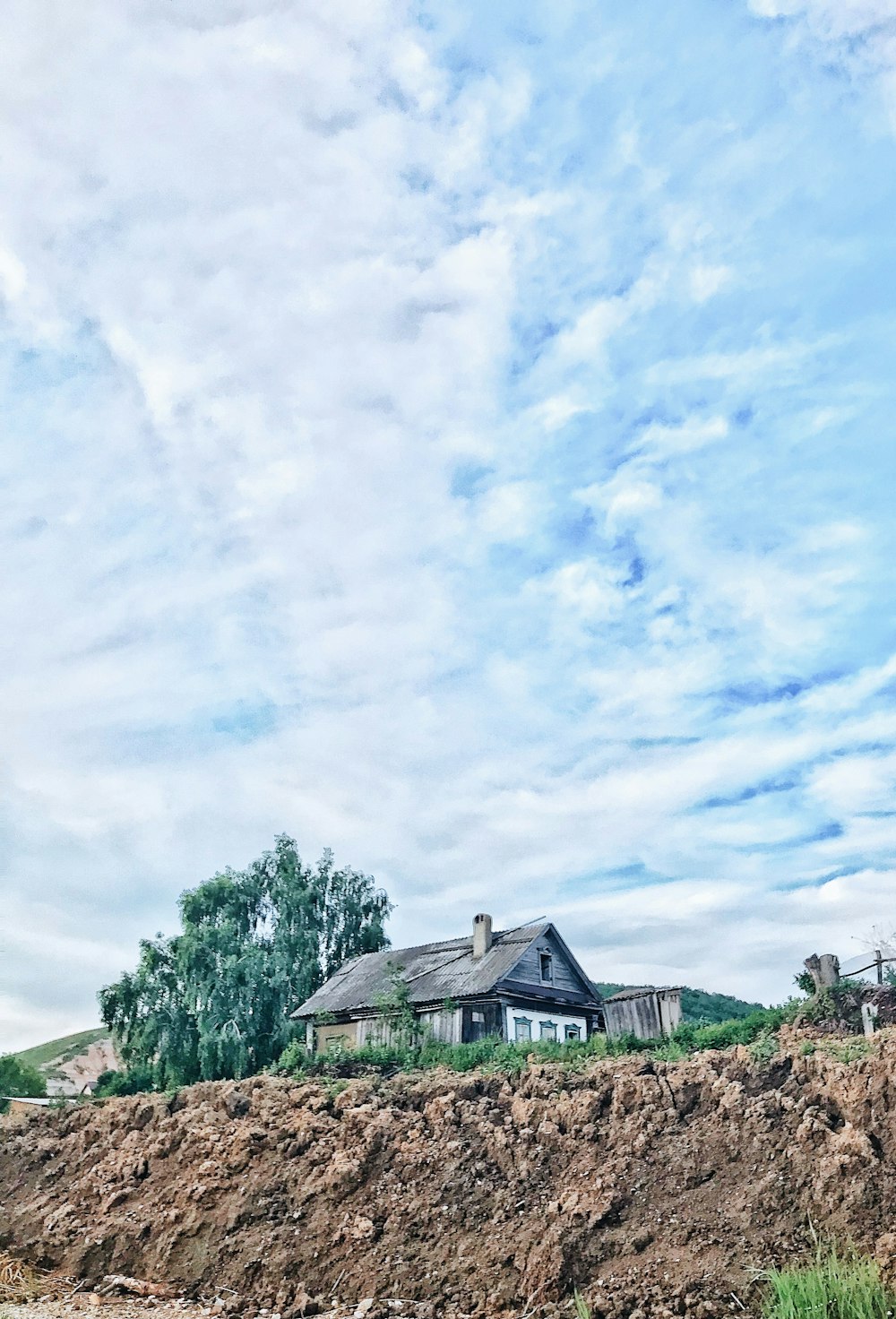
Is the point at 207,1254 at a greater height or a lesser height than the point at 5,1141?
lesser

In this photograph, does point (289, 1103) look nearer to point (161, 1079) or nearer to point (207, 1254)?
point (207, 1254)

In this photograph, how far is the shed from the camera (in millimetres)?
19844

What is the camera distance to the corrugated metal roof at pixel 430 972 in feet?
92.3

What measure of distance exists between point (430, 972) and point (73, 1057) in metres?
54.1

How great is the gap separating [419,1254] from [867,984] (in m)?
7.84

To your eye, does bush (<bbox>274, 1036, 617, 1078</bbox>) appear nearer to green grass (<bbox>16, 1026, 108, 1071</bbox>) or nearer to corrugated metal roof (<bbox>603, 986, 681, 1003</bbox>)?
corrugated metal roof (<bbox>603, 986, 681, 1003</bbox>)

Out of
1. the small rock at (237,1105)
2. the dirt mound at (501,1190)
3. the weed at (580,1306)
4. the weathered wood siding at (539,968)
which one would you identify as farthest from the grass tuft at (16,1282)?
the weathered wood siding at (539,968)

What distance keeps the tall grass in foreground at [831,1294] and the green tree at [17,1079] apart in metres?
43.3

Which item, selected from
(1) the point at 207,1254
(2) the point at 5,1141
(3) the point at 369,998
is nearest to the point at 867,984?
(1) the point at 207,1254

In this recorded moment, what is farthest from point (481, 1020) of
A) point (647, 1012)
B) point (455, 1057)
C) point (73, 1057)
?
point (73, 1057)

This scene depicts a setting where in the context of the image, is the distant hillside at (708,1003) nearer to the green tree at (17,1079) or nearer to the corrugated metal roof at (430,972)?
the corrugated metal roof at (430,972)

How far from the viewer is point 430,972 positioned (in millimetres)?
30016

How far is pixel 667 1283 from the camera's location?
938cm

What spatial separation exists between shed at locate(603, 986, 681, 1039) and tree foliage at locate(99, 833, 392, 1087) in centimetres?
1418
